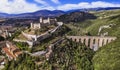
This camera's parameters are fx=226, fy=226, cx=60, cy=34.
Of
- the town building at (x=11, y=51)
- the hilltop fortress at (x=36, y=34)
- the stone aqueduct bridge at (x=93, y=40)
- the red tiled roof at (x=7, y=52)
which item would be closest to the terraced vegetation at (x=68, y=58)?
the hilltop fortress at (x=36, y=34)

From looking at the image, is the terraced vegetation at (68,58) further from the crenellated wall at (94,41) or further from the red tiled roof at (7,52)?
the red tiled roof at (7,52)

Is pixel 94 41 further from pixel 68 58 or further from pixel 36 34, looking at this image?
pixel 36 34

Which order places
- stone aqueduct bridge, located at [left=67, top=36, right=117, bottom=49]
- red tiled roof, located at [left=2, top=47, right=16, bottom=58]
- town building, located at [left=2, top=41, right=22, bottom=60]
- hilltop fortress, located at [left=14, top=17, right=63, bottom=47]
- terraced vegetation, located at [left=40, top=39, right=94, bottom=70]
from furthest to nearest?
stone aqueduct bridge, located at [left=67, top=36, right=117, bottom=49]
hilltop fortress, located at [left=14, top=17, right=63, bottom=47]
red tiled roof, located at [left=2, top=47, right=16, bottom=58]
town building, located at [left=2, top=41, right=22, bottom=60]
terraced vegetation, located at [left=40, top=39, right=94, bottom=70]

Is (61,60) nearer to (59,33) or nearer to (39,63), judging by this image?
(39,63)

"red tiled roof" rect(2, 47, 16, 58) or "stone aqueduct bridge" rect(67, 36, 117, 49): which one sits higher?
"red tiled roof" rect(2, 47, 16, 58)

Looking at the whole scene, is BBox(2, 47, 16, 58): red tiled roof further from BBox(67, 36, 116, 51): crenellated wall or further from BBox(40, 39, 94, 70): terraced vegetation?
BBox(67, 36, 116, 51): crenellated wall

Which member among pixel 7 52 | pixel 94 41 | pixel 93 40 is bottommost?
pixel 94 41

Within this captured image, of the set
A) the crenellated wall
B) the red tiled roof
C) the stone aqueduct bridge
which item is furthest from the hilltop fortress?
the crenellated wall

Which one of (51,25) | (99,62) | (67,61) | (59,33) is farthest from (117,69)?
(51,25)

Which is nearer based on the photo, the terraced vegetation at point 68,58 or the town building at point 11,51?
the terraced vegetation at point 68,58

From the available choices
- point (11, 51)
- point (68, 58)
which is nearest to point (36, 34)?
point (11, 51)

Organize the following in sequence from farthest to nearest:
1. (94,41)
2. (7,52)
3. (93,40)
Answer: (94,41) < (93,40) < (7,52)
